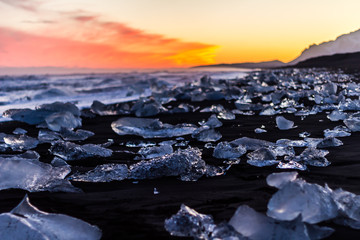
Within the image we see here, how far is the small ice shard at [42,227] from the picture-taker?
929 mm

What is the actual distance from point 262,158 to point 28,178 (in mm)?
1223

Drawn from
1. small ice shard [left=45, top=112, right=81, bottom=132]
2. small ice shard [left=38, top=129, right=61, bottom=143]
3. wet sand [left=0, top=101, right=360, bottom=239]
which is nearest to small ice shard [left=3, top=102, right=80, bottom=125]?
small ice shard [left=45, top=112, right=81, bottom=132]

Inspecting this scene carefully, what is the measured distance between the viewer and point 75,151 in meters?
1.97

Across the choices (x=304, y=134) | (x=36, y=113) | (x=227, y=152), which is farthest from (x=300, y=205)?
(x=36, y=113)

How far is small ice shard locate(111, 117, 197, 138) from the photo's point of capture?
8.70 ft

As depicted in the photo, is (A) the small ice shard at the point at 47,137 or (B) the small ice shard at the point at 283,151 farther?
(A) the small ice shard at the point at 47,137

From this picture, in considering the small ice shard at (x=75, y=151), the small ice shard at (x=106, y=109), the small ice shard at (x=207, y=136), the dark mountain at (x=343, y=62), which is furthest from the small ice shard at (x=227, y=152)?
the dark mountain at (x=343, y=62)

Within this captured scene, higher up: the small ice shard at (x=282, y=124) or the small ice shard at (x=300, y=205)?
the small ice shard at (x=300, y=205)

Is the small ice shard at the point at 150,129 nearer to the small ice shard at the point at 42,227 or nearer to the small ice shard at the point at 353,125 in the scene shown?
the small ice shard at the point at 353,125

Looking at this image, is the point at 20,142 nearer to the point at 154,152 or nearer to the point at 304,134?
the point at 154,152

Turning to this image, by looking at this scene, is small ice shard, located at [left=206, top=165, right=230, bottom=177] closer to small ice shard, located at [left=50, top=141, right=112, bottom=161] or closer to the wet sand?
the wet sand

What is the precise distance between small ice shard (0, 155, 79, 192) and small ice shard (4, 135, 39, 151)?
0.90 metres

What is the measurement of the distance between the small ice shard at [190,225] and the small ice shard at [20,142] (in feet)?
5.65

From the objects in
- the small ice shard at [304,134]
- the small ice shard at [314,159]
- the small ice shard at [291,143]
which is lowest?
the small ice shard at [304,134]
